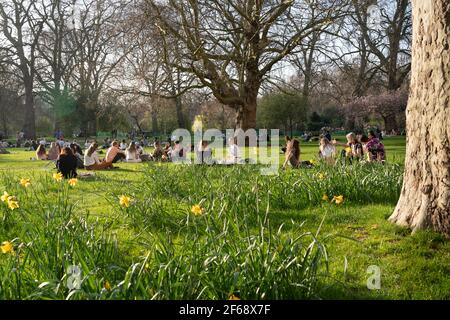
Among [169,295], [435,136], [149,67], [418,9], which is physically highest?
[149,67]

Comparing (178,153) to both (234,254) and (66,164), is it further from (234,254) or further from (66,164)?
(234,254)

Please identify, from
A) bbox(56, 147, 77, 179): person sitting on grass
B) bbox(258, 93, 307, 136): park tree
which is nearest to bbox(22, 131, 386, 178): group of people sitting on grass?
bbox(56, 147, 77, 179): person sitting on grass

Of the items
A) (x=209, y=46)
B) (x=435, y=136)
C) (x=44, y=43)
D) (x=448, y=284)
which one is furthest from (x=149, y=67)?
(x=44, y=43)

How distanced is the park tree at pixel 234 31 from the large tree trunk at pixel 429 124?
982 cm

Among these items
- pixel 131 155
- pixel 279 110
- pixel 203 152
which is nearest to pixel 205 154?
pixel 203 152

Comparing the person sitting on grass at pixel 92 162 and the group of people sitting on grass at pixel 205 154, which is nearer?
the group of people sitting on grass at pixel 205 154

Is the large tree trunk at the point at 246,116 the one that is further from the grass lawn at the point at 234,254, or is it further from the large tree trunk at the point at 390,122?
the large tree trunk at the point at 390,122

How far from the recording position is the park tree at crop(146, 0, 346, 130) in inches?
568

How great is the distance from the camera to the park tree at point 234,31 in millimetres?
14438

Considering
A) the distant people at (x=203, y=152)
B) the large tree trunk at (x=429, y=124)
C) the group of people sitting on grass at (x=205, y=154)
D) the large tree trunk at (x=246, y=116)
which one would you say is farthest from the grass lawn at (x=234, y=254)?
the large tree trunk at (x=246, y=116)

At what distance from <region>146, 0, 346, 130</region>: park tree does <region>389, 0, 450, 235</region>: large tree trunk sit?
32.2ft
